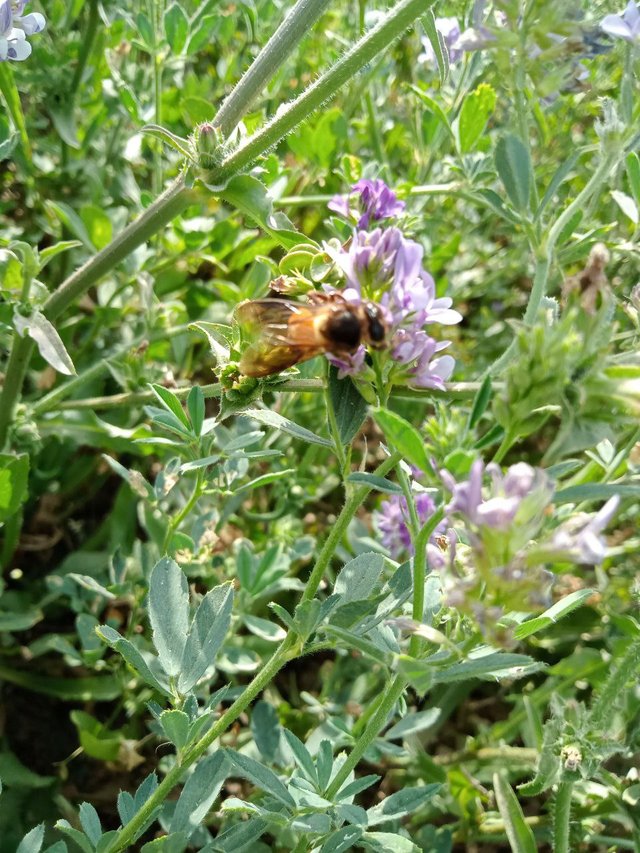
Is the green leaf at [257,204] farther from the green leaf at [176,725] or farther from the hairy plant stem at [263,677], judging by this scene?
the green leaf at [176,725]

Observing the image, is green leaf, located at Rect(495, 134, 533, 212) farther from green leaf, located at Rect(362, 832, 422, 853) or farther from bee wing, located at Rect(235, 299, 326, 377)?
green leaf, located at Rect(362, 832, 422, 853)

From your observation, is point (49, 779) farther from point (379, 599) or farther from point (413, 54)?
point (413, 54)

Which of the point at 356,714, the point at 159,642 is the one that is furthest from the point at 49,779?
the point at 159,642

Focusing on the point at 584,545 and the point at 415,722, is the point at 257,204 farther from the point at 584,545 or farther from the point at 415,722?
the point at 415,722

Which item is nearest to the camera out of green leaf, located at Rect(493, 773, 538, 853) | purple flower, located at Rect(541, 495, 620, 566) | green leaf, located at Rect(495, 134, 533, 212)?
purple flower, located at Rect(541, 495, 620, 566)

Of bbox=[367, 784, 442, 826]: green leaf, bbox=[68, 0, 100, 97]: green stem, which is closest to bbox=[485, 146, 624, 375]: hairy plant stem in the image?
bbox=[367, 784, 442, 826]: green leaf

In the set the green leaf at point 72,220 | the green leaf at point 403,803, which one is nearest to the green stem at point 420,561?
the green leaf at point 403,803

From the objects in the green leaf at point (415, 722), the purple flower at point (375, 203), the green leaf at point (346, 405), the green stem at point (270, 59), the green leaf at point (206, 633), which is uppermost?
the green stem at point (270, 59)
